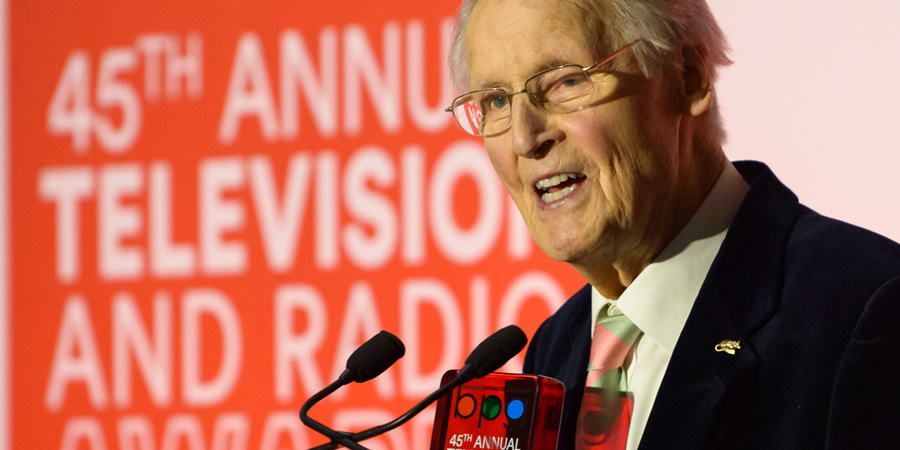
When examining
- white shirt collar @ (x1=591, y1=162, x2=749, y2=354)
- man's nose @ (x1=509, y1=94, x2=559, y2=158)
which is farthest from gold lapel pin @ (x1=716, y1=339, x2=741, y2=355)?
man's nose @ (x1=509, y1=94, x2=559, y2=158)

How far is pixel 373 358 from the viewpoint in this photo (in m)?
1.33

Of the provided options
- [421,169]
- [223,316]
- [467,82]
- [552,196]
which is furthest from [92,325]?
[552,196]

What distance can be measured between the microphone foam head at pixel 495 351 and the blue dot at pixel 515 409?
53mm

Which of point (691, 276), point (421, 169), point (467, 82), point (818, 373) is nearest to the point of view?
point (818, 373)

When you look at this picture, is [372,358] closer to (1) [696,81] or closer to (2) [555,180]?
(2) [555,180]

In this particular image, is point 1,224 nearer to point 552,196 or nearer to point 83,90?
point 83,90

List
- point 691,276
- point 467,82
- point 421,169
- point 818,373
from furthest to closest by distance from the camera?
1. point 421,169
2. point 467,82
3. point 691,276
4. point 818,373

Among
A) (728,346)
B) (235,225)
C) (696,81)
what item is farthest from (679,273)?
(235,225)

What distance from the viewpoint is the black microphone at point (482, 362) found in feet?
4.03

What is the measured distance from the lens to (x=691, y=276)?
160cm

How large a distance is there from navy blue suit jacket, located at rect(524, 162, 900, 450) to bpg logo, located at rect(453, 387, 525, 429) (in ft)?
0.78

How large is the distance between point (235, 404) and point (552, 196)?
1.84 metres

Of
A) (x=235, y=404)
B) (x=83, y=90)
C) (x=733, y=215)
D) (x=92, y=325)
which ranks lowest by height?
(x=235, y=404)

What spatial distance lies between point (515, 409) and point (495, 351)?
8 centimetres
